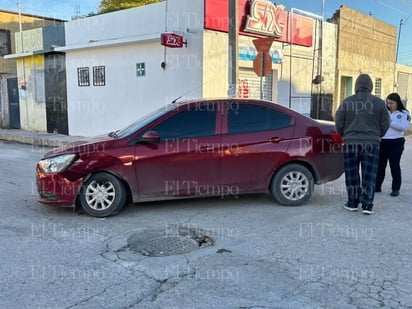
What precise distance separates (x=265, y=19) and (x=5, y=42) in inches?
688

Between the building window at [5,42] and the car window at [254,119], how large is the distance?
22.0 m

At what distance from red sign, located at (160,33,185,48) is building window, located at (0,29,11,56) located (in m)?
16.1

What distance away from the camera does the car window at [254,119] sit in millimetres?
5887

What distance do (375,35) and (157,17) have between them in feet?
45.0

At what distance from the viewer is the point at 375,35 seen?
21.1 m

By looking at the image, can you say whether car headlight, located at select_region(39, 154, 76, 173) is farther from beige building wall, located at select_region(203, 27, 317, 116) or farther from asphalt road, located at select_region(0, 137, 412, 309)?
beige building wall, located at select_region(203, 27, 317, 116)

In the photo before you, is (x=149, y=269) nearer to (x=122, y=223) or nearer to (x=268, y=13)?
(x=122, y=223)

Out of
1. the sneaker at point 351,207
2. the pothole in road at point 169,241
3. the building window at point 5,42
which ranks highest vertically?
the building window at point 5,42

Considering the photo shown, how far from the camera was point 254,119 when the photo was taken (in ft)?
19.6

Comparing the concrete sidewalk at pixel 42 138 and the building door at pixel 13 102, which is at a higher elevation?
the building door at pixel 13 102

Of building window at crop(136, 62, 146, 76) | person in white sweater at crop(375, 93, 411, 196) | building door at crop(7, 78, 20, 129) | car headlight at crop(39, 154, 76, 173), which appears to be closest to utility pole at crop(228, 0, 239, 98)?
person in white sweater at crop(375, 93, 411, 196)

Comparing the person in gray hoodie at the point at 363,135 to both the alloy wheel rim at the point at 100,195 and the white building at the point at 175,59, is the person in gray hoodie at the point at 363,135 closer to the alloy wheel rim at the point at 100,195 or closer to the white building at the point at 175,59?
the alloy wheel rim at the point at 100,195

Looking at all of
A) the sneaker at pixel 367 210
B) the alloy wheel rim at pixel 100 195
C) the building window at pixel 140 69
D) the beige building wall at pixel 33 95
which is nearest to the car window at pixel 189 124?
the alloy wheel rim at pixel 100 195

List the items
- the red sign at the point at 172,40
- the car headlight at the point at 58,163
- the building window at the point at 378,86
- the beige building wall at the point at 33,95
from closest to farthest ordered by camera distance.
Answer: the car headlight at the point at 58,163
the red sign at the point at 172,40
the beige building wall at the point at 33,95
the building window at the point at 378,86
